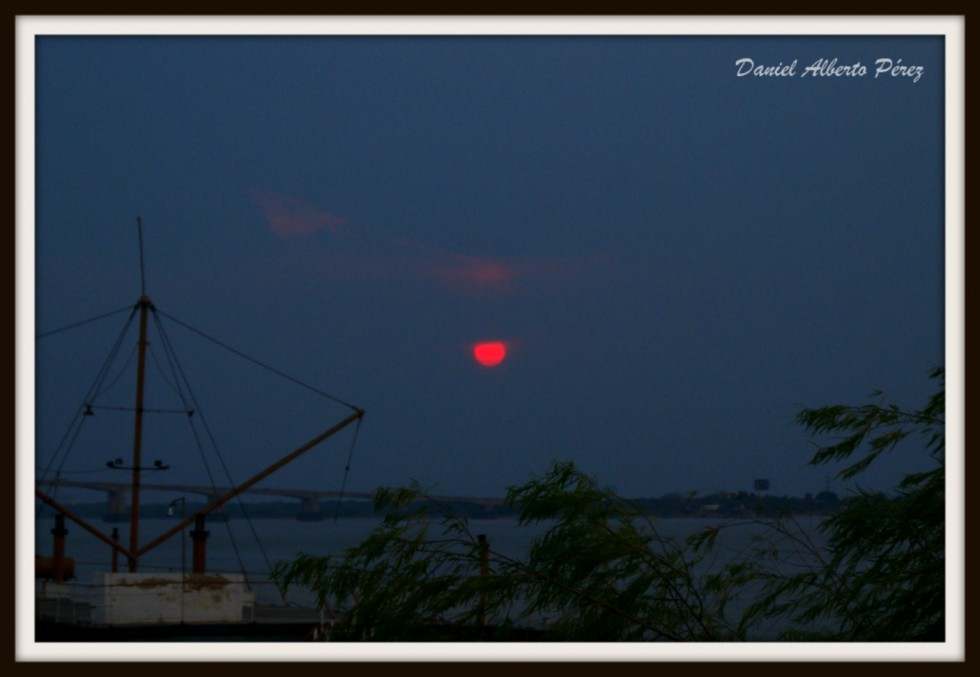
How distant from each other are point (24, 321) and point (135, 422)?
1014cm

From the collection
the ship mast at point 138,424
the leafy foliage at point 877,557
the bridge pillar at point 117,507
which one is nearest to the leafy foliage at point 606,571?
the leafy foliage at point 877,557

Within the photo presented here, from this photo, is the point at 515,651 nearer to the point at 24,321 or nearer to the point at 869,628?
the point at 869,628

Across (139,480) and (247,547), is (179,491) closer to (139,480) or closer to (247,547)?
(139,480)

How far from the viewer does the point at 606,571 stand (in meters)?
Answer: 8.56

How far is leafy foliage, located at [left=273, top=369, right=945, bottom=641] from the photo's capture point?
8.17m

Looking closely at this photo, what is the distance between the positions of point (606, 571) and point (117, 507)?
17.3 m

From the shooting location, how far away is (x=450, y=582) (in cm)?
838

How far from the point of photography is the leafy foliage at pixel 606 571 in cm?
817

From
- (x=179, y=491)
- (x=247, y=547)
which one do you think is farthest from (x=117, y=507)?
(x=247, y=547)

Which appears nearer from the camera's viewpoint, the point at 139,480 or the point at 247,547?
the point at 139,480

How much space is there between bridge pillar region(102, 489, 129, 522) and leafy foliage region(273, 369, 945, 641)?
14258 millimetres

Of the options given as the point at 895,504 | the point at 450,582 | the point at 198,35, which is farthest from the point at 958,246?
the point at 198,35

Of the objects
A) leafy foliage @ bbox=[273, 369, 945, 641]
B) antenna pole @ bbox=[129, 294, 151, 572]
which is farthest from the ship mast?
leafy foliage @ bbox=[273, 369, 945, 641]

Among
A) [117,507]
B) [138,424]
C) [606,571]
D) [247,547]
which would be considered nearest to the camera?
[606,571]
